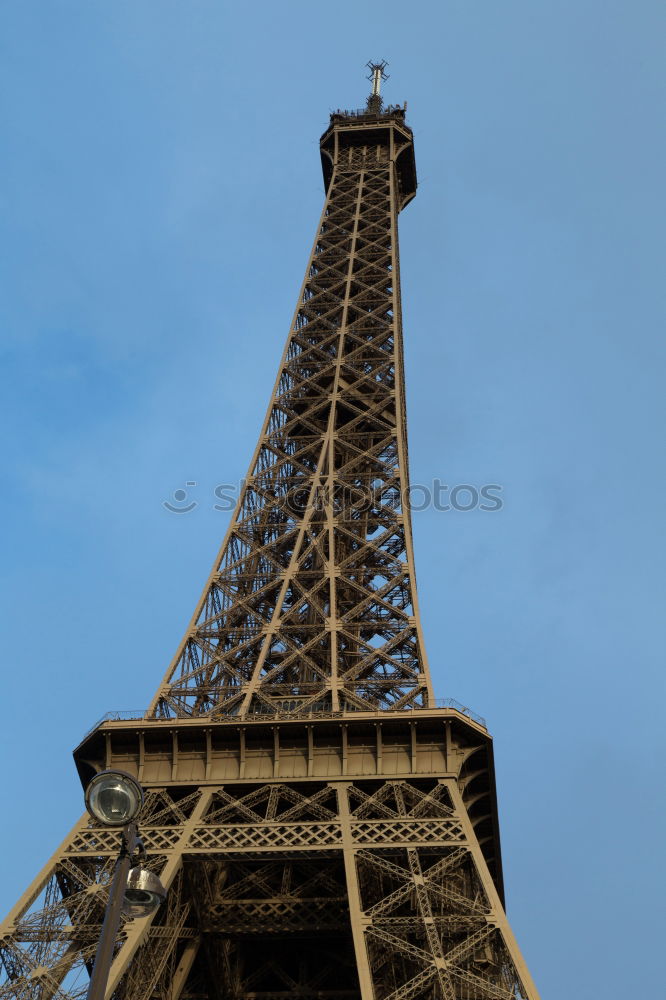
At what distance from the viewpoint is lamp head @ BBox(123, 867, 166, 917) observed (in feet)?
49.3

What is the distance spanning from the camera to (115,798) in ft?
48.5

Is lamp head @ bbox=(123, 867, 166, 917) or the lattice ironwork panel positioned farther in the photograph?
the lattice ironwork panel

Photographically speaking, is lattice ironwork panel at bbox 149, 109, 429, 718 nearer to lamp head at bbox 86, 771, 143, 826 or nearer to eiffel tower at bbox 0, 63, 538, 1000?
eiffel tower at bbox 0, 63, 538, 1000

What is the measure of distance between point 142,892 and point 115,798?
1.37 metres

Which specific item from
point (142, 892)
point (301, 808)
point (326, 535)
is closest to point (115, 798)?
point (142, 892)

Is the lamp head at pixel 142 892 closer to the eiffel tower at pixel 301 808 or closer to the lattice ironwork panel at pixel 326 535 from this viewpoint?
the eiffel tower at pixel 301 808

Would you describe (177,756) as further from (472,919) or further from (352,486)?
(352,486)

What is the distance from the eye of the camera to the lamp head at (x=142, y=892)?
592 inches

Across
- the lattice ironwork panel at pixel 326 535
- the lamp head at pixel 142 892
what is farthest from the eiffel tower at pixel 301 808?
the lamp head at pixel 142 892

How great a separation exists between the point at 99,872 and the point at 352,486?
2126 centimetres

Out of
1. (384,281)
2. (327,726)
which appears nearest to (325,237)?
(384,281)

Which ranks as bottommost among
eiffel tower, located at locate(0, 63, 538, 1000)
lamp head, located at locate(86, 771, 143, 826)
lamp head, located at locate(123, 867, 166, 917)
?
lamp head, located at locate(123, 867, 166, 917)

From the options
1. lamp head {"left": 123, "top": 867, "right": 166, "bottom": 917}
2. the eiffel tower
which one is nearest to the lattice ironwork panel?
the eiffel tower

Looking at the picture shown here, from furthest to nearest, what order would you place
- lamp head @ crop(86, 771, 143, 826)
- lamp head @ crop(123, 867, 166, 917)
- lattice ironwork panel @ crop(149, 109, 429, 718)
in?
lattice ironwork panel @ crop(149, 109, 429, 718), lamp head @ crop(123, 867, 166, 917), lamp head @ crop(86, 771, 143, 826)
